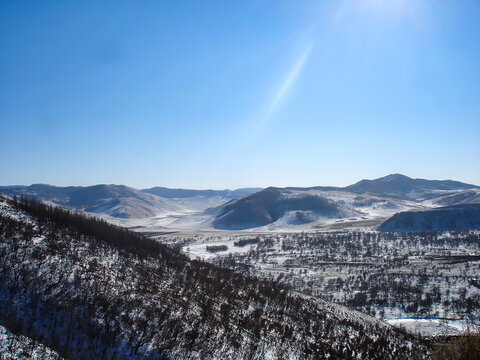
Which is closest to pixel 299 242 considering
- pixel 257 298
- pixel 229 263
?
pixel 229 263

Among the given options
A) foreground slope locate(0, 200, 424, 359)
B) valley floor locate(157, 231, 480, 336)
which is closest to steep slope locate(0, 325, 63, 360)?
foreground slope locate(0, 200, 424, 359)

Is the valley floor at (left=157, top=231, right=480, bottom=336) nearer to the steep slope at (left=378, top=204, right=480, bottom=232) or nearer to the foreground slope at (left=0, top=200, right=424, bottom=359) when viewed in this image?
the foreground slope at (left=0, top=200, right=424, bottom=359)

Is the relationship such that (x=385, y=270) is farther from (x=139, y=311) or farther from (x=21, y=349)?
(x=21, y=349)

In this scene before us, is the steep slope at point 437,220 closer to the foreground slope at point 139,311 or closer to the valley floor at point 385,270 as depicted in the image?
the valley floor at point 385,270

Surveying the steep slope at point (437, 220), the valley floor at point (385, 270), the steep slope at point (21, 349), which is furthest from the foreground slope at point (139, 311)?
the steep slope at point (437, 220)

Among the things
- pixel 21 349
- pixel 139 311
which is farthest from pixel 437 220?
pixel 21 349
